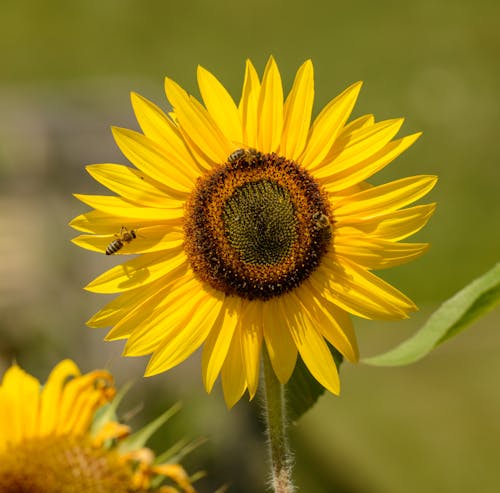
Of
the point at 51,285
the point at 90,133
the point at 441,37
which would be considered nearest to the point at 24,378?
the point at 51,285

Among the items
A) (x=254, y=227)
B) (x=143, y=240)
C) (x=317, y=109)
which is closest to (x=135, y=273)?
(x=143, y=240)

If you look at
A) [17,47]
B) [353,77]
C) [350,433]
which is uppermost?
[17,47]

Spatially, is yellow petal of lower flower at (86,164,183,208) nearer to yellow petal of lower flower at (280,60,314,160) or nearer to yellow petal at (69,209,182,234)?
yellow petal at (69,209,182,234)

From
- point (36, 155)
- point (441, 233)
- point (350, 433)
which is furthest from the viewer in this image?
point (441, 233)

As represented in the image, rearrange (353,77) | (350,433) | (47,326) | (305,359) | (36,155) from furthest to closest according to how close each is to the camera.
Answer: (353,77) < (36,155) < (350,433) < (47,326) < (305,359)

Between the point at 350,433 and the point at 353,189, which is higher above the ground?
the point at 353,189

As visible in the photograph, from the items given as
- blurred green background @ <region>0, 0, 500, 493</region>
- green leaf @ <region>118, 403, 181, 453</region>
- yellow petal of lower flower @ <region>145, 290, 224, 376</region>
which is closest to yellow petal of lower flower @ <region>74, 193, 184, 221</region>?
yellow petal of lower flower @ <region>145, 290, 224, 376</region>

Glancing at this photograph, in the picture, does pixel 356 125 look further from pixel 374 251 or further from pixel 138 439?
pixel 138 439

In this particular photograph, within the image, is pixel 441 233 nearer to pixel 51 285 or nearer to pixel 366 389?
pixel 366 389
